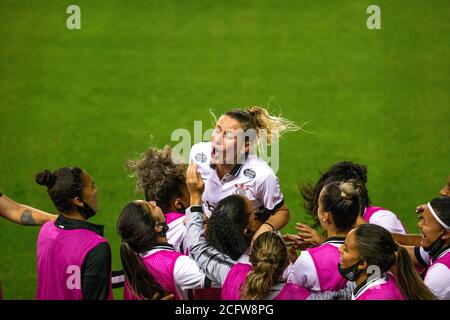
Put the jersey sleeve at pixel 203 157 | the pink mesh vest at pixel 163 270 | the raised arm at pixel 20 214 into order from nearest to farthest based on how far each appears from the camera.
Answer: the pink mesh vest at pixel 163 270, the raised arm at pixel 20 214, the jersey sleeve at pixel 203 157

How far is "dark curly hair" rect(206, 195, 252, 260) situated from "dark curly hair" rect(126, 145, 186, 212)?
103 centimetres

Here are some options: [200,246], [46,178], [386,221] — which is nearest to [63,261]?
[46,178]

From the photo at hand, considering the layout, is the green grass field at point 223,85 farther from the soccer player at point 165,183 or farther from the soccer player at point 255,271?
the soccer player at point 255,271

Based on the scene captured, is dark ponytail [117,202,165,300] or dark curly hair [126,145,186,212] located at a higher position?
dark curly hair [126,145,186,212]

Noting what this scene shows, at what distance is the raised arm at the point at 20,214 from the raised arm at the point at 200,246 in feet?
3.23

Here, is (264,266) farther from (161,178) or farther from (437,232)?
(161,178)

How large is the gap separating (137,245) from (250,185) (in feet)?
4.21

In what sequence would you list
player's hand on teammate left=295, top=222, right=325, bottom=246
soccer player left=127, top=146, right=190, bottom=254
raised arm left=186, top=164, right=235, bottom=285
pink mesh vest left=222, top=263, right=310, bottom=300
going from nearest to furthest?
pink mesh vest left=222, top=263, right=310, bottom=300 → raised arm left=186, top=164, right=235, bottom=285 → player's hand on teammate left=295, top=222, right=325, bottom=246 → soccer player left=127, top=146, right=190, bottom=254

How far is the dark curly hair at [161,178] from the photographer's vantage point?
18.7 feet

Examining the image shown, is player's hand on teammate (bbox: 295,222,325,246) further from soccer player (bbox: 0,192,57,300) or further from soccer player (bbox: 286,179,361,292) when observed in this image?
soccer player (bbox: 0,192,57,300)

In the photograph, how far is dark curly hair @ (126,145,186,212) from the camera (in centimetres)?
570

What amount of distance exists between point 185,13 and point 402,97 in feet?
11.0

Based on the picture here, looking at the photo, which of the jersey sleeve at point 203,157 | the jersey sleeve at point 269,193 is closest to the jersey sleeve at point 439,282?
the jersey sleeve at point 269,193

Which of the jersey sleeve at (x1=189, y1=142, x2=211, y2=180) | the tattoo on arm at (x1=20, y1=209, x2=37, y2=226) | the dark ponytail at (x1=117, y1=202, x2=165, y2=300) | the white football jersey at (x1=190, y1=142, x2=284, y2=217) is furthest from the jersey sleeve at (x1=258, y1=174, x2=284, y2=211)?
the tattoo on arm at (x1=20, y1=209, x2=37, y2=226)
